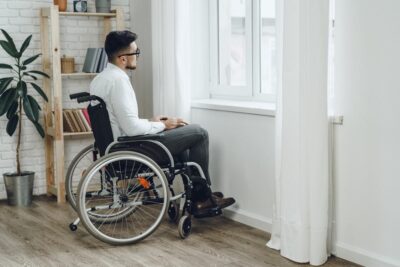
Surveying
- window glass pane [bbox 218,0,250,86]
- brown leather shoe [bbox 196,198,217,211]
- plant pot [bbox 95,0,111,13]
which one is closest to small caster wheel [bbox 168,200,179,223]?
Result: brown leather shoe [bbox 196,198,217,211]

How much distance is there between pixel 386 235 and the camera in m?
3.28

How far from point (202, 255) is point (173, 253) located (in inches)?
6.7

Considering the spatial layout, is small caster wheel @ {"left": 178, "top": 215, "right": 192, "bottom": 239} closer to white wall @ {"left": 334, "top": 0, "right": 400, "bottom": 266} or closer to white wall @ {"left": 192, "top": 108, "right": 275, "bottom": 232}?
white wall @ {"left": 192, "top": 108, "right": 275, "bottom": 232}

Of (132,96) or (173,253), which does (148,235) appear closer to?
(173,253)

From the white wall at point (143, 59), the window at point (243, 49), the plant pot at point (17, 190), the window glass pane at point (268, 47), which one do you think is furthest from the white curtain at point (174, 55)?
the plant pot at point (17, 190)

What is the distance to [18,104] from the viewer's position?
508 centimetres

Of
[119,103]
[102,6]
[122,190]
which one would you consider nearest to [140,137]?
[119,103]

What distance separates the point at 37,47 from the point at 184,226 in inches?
85.2

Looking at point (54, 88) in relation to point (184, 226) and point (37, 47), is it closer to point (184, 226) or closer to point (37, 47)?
point (37, 47)

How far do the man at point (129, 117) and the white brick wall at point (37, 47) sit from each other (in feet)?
4.49

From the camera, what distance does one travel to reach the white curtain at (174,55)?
4719mm

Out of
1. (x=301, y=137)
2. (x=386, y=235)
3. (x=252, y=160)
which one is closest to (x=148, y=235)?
(x=252, y=160)

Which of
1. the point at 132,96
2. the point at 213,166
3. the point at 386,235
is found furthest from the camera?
the point at 213,166

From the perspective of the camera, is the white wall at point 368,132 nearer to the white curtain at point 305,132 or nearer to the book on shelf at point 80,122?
the white curtain at point 305,132
